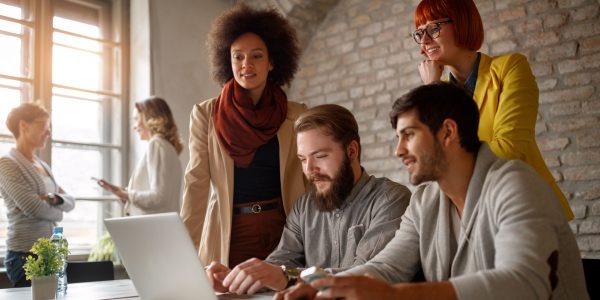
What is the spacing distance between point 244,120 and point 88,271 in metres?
1.19

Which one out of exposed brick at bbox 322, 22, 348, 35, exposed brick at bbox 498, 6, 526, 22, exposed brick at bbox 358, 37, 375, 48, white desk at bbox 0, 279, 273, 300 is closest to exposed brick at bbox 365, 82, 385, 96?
exposed brick at bbox 358, 37, 375, 48

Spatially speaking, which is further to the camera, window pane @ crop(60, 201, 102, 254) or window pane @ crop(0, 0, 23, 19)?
window pane @ crop(60, 201, 102, 254)

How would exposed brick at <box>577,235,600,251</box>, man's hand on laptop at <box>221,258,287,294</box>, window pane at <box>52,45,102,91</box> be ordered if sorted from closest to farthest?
man's hand on laptop at <box>221,258,287,294</box>, exposed brick at <box>577,235,600,251</box>, window pane at <box>52,45,102,91</box>

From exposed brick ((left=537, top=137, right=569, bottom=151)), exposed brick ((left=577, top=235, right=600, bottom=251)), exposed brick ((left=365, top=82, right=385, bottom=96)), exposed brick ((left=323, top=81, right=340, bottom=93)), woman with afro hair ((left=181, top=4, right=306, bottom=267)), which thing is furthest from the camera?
exposed brick ((left=323, top=81, right=340, bottom=93))

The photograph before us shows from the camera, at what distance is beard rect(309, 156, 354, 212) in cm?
212

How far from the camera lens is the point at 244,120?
262 centimetres

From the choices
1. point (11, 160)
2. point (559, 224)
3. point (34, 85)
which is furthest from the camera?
point (34, 85)

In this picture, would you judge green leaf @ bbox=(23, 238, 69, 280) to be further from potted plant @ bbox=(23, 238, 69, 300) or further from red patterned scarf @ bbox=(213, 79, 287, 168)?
red patterned scarf @ bbox=(213, 79, 287, 168)

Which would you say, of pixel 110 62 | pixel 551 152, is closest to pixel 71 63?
pixel 110 62

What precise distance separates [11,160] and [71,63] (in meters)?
1.65

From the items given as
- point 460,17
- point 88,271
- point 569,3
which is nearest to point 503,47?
point 569,3

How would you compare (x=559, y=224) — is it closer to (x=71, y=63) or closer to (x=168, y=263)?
(x=168, y=263)

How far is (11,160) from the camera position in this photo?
3.70 m

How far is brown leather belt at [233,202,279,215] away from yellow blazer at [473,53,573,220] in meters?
0.89
